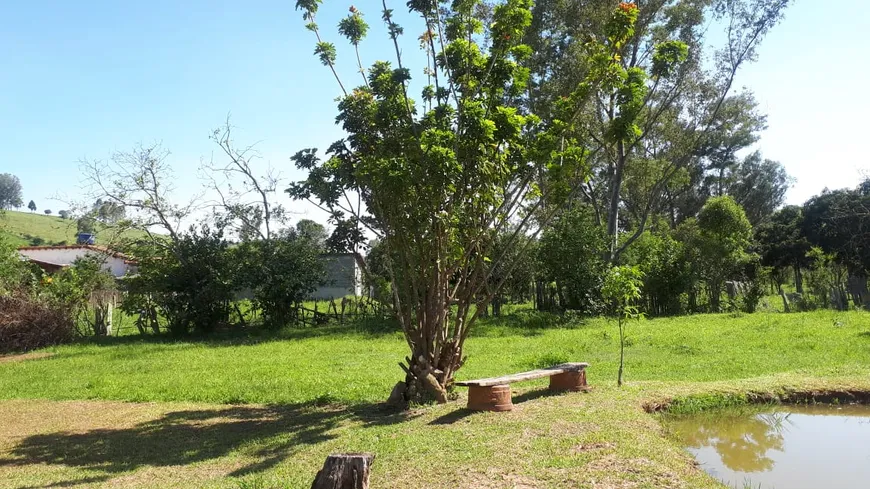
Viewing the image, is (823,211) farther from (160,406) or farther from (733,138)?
(160,406)

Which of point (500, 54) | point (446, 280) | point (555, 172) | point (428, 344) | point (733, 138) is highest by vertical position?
point (733, 138)

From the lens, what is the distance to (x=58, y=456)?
24.7 ft

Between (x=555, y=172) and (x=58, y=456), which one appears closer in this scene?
(x=58, y=456)

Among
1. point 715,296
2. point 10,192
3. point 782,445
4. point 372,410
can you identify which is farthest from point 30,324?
point 10,192

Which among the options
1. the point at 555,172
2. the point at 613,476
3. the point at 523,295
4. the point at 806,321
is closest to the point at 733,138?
the point at 523,295

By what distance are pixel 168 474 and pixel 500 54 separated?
6.29 meters

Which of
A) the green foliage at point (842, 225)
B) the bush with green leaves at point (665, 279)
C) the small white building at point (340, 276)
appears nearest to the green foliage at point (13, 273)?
the small white building at point (340, 276)

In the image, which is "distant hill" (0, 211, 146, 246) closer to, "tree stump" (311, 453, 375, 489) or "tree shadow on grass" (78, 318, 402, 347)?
"tree shadow on grass" (78, 318, 402, 347)

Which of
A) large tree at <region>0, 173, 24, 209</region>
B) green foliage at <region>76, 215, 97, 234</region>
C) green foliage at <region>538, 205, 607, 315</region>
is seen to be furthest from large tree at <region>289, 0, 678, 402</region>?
large tree at <region>0, 173, 24, 209</region>

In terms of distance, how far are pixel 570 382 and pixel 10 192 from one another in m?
101

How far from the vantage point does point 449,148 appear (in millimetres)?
7789

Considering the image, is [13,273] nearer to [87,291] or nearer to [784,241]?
[87,291]

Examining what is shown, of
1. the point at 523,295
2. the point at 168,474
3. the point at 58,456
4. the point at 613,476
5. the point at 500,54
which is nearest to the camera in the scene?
the point at 613,476

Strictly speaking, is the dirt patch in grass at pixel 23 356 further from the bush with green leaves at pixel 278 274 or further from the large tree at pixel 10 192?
the large tree at pixel 10 192
